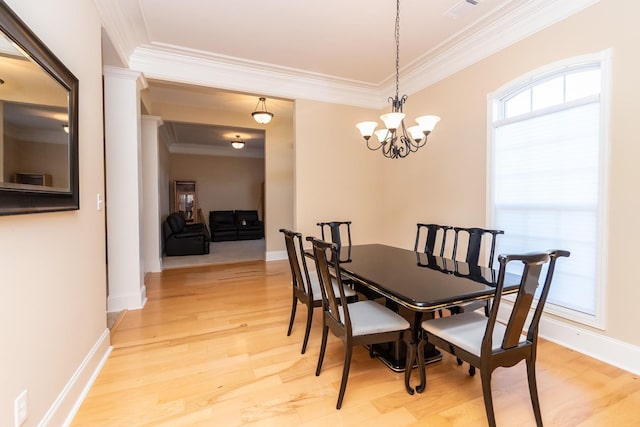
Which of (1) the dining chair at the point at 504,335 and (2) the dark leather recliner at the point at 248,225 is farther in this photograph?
(2) the dark leather recliner at the point at 248,225

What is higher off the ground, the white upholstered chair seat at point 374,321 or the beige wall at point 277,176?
the beige wall at point 277,176

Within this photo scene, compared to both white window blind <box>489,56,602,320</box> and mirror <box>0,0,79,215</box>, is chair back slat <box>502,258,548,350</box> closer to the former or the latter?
white window blind <box>489,56,602,320</box>

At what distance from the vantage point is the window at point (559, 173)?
231 centimetres

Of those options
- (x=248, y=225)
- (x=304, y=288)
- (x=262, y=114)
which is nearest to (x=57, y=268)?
(x=304, y=288)

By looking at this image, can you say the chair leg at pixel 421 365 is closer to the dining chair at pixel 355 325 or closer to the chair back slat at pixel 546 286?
the dining chair at pixel 355 325

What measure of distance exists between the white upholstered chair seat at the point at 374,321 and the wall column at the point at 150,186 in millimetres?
4228

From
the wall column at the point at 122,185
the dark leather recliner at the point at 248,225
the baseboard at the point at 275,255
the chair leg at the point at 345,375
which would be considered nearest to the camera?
the chair leg at the point at 345,375

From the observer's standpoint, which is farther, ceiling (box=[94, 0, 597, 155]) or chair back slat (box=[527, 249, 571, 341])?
ceiling (box=[94, 0, 597, 155])

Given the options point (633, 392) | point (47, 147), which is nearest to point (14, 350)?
point (47, 147)

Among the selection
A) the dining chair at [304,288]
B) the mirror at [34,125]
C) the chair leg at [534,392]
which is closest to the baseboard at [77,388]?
the mirror at [34,125]

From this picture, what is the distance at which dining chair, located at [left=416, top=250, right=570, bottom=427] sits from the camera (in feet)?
4.63

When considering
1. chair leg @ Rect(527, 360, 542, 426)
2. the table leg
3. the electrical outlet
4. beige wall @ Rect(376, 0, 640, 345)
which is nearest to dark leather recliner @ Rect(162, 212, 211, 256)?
beige wall @ Rect(376, 0, 640, 345)

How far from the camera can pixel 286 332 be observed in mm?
2746

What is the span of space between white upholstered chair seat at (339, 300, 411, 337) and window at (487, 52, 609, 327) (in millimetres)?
1680
